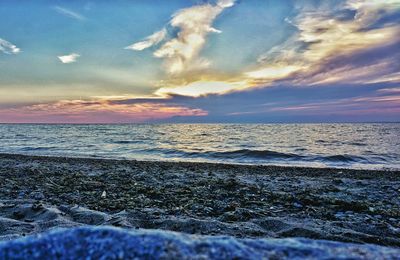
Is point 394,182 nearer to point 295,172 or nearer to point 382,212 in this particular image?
point 295,172

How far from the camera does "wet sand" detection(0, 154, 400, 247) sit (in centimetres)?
475

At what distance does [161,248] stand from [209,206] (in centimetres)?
494

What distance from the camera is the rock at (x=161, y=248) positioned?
149 cm

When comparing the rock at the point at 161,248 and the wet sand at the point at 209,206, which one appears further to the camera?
the wet sand at the point at 209,206

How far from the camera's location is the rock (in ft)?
4.88

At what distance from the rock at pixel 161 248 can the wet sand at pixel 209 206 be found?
9.49ft

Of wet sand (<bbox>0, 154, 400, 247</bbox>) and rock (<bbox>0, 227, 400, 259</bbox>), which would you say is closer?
rock (<bbox>0, 227, 400, 259</bbox>)

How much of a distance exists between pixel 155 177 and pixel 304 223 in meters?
6.23

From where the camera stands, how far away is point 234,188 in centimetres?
842

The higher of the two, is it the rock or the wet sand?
the rock

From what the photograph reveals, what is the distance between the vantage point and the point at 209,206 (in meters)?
6.33

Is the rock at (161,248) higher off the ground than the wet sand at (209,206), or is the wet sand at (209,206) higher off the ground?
the rock at (161,248)

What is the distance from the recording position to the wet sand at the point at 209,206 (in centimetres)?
475

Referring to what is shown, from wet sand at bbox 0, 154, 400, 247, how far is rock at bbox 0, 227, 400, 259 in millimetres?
2893
